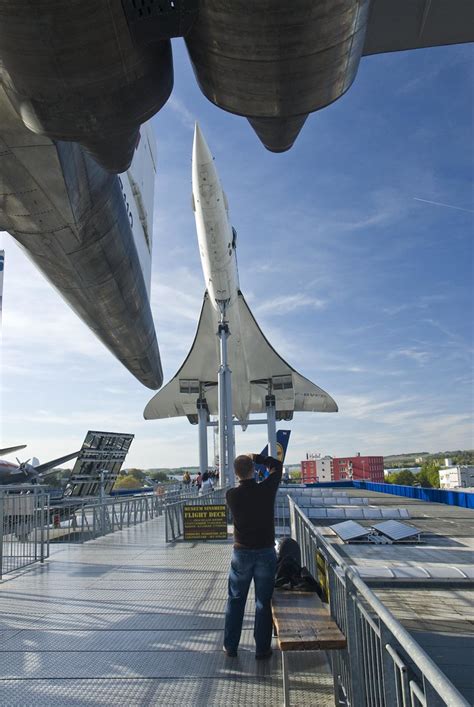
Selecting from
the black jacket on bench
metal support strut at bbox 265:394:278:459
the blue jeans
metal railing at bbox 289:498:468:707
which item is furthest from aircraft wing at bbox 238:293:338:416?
metal railing at bbox 289:498:468:707

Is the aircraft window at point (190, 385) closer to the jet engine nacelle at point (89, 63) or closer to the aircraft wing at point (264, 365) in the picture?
the aircraft wing at point (264, 365)

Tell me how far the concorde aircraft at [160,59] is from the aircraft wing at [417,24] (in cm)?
118

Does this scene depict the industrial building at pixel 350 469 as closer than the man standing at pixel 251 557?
No

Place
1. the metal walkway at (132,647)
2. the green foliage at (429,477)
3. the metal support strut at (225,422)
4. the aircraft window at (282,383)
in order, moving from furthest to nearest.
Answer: the green foliage at (429,477)
the aircraft window at (282,383)
the metal support strut at (225,422)
the metal walkway at (132,647)

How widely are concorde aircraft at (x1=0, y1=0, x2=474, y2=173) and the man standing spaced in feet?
10.2

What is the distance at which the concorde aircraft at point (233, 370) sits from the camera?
84.0 ft

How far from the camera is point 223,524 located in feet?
38.9

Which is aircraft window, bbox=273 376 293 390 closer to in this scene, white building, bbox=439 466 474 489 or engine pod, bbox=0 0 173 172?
white building, bbox=439 466 474 489

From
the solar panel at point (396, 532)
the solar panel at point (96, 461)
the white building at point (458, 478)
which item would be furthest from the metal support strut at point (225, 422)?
the white building at point (458, 478)

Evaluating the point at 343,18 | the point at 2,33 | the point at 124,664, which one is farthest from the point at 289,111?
the point at 124,664

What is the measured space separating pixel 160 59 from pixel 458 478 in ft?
206

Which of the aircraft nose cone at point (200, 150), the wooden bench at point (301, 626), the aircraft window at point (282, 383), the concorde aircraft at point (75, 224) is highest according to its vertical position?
the aircraft nose cone at point (200, 150)

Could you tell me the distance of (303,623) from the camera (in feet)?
12.8

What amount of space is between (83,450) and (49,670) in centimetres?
1653
